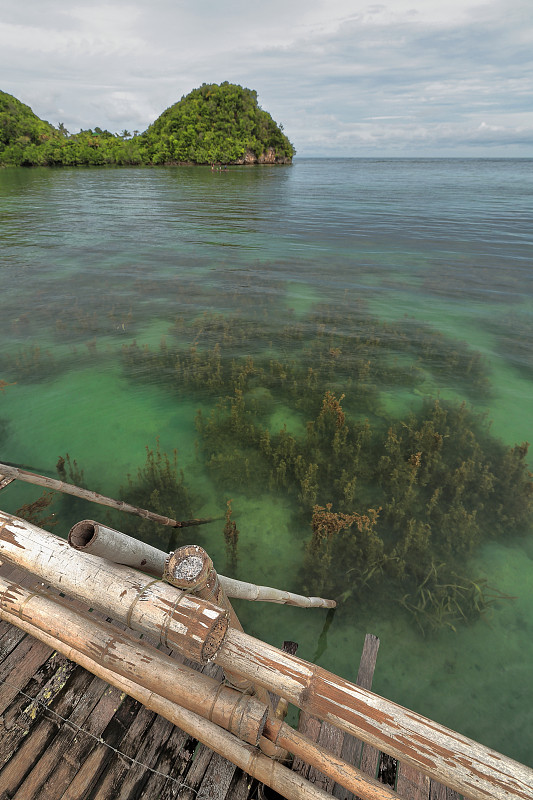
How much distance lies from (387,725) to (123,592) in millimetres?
2012

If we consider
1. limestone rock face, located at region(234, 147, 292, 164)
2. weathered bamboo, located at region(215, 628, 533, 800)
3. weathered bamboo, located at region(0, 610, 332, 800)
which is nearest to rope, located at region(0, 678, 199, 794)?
weathered bamboo, located at region(0, 610, 332, 800)

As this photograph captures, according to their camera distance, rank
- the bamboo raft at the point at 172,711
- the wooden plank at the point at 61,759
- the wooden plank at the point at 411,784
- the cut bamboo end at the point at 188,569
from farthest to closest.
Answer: the wooden plank at the point at 411,784 < the wooden plank at the point at 61,759 < the cut bamboo end at the point at 188,569 < the bamboo raft at the point at 172,711

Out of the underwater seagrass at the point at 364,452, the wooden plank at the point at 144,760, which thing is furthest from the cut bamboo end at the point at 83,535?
the underwater seagrass at the point at 364,452

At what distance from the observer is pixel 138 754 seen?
302cm

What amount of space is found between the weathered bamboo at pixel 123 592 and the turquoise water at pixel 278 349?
326cm

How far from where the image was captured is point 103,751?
3.04 meters

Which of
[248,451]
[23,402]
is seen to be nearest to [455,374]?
[248,451]

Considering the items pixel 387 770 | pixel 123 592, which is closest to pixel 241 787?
pixel 387 770

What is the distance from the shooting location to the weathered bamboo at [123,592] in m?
2.52

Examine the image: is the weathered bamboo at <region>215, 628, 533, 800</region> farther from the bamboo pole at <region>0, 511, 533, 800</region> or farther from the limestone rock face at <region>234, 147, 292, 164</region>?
the limestone rock face at <region>234, 147, 292, 164</region>

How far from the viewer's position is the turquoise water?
5.13m

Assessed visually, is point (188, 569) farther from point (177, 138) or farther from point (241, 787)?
point (177, 138)

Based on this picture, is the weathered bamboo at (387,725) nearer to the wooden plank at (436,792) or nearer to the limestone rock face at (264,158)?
the wooden plank at (436,792)

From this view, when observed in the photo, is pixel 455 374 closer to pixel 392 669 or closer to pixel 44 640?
pixel 392 669
